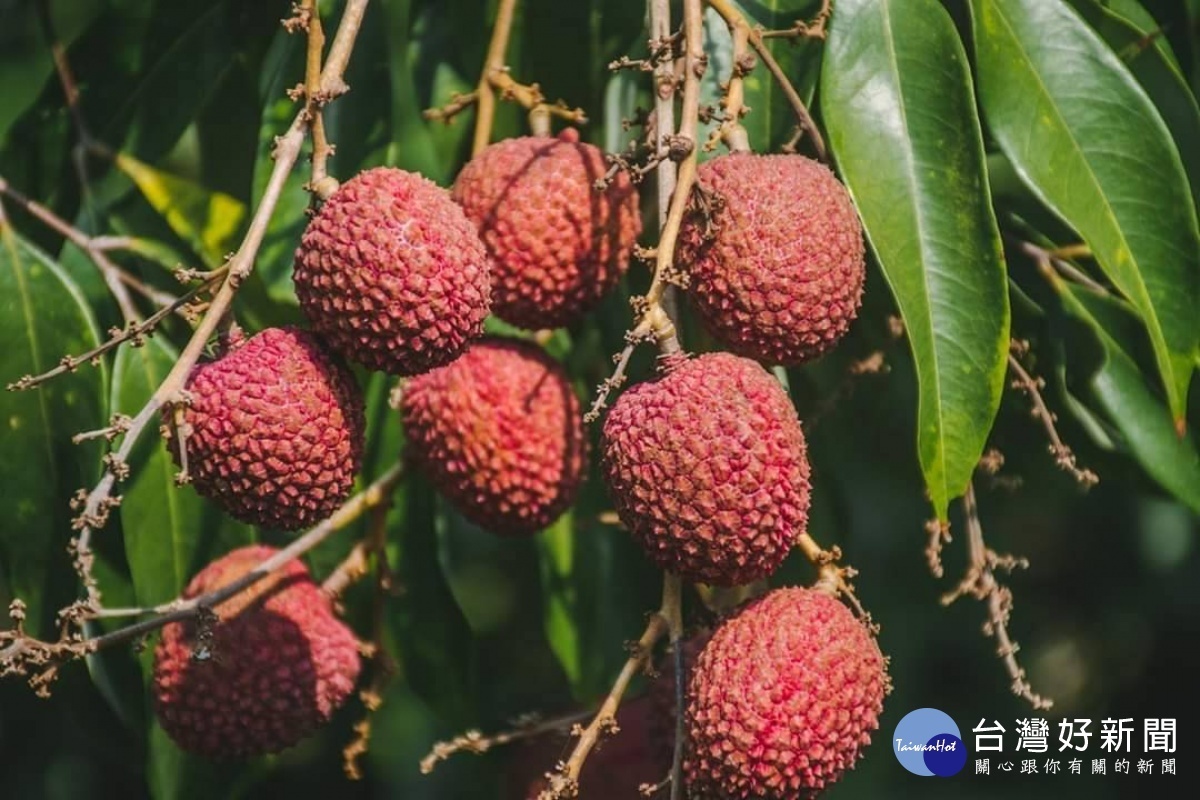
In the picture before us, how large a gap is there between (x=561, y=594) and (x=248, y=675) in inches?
20.6

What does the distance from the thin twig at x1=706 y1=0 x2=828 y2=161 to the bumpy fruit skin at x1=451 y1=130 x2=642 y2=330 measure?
7.0 inches

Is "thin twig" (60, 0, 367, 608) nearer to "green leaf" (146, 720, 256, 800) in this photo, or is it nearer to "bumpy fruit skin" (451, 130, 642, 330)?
"bumpy fruit skin" (451, 130, 642, 330)

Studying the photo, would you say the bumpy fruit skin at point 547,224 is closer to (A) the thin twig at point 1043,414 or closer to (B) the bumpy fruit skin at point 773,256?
(B) the bumpy fruit skin at point 773,256

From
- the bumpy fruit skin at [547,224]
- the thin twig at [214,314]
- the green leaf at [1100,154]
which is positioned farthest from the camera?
the bumpy fruit skin at [547,224]

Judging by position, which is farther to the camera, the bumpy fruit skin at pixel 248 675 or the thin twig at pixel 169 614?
the bumpy fruit skin at pixel 248 675

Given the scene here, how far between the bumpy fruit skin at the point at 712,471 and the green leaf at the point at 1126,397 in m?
0.53

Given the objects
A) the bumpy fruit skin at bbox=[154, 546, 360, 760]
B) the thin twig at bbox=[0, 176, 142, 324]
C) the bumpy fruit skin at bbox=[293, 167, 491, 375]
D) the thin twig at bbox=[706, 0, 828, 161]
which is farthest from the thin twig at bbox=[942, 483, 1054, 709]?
the thin twig at bbox=[0, 176, 142, 324]

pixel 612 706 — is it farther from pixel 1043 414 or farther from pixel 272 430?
pixel 1043 414

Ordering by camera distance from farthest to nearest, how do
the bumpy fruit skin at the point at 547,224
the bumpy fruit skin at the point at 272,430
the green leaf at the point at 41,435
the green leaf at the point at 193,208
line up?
the green leaf at the point at 193,208, the green leaf at the point at 41,435, the bumpy fruit skin at the point at 547,224, the bumpy fruit skin at the point at 272,430

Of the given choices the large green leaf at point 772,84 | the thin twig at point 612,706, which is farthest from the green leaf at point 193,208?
the thin twig at point 612,706

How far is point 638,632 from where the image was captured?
76.5 inches

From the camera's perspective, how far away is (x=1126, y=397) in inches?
65.3

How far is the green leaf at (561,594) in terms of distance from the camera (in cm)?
195

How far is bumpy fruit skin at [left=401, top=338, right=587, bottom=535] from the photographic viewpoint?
152cm
